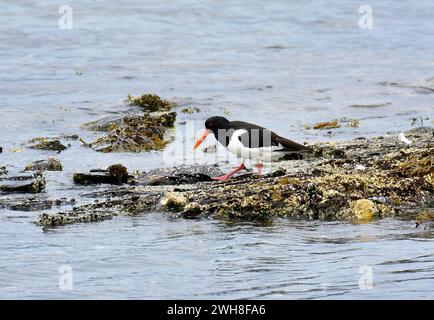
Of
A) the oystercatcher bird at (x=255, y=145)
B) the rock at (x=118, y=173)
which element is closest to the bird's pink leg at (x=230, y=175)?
the oystercatcher bird at (x=255, y=145)

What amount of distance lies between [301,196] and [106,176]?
2.48m

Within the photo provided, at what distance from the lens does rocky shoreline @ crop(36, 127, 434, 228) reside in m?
8.61

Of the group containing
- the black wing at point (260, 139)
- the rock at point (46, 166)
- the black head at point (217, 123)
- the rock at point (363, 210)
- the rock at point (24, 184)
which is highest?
the black head at point (217, 123)

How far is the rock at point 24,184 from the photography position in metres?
9.84

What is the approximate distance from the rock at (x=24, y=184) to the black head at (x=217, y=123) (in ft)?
6.86

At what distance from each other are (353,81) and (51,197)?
1022 cm

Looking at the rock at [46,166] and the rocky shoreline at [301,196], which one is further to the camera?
the rock at [46,166]

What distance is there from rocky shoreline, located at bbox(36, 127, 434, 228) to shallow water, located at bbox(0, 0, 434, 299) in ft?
0.65

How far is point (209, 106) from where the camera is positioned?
54.1 feet

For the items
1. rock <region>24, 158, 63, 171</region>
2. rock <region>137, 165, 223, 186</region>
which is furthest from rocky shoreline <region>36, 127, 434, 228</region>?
rock <region>24, 158, 63, 171</region>

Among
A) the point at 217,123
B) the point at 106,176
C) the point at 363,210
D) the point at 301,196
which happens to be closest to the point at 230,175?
the point at 217,123

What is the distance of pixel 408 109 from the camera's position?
15977 mm

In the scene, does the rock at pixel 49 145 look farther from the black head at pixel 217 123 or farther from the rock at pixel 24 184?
the black head at pixel 217 123

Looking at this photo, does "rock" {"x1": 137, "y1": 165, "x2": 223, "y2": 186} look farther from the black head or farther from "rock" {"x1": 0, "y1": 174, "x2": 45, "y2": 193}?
"rock" {"x1": 0, "y1": 174, "x2": 45, "y2": 193}
